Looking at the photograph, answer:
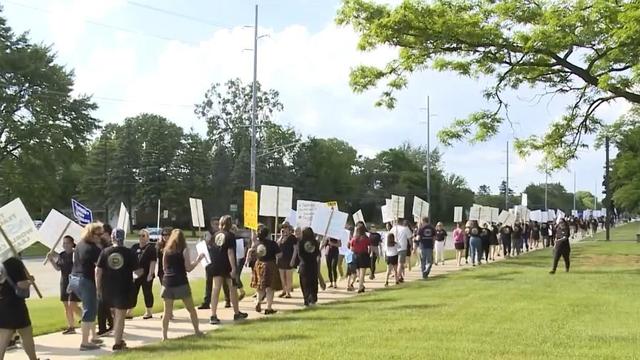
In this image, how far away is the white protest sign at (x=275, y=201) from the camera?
21.4 meters

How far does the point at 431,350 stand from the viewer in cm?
962

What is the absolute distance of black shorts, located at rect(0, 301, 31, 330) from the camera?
8.68 metres

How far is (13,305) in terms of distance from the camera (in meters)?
8.76

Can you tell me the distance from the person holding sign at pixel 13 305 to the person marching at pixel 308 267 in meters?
7.25

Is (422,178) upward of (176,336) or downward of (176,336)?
upward

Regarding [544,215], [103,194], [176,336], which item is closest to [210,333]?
[176,336]

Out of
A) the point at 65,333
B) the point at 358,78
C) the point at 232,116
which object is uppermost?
the point at 232,116

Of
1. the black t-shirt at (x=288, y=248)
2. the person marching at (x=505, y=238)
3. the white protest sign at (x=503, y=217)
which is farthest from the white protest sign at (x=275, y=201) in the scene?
the white protest sign at (x=503, y=217)

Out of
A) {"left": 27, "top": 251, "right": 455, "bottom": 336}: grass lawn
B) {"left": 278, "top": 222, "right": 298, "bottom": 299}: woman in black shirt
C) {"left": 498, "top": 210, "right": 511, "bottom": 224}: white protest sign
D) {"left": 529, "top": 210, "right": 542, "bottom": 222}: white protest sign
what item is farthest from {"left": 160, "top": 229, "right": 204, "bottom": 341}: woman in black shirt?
{"left": 529, "top": 210, "right": 542, "bottom": 222}: white protest sign

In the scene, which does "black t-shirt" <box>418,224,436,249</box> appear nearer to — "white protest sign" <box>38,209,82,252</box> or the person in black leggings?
the person in black leggings

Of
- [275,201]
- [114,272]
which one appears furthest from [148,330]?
[275,201]

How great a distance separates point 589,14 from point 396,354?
1582 centimetres

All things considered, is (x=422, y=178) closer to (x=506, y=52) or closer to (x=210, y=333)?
(x=506, y=52)

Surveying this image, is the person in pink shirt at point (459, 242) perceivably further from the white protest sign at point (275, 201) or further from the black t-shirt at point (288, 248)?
the black t-shirt at point (288, 248)
